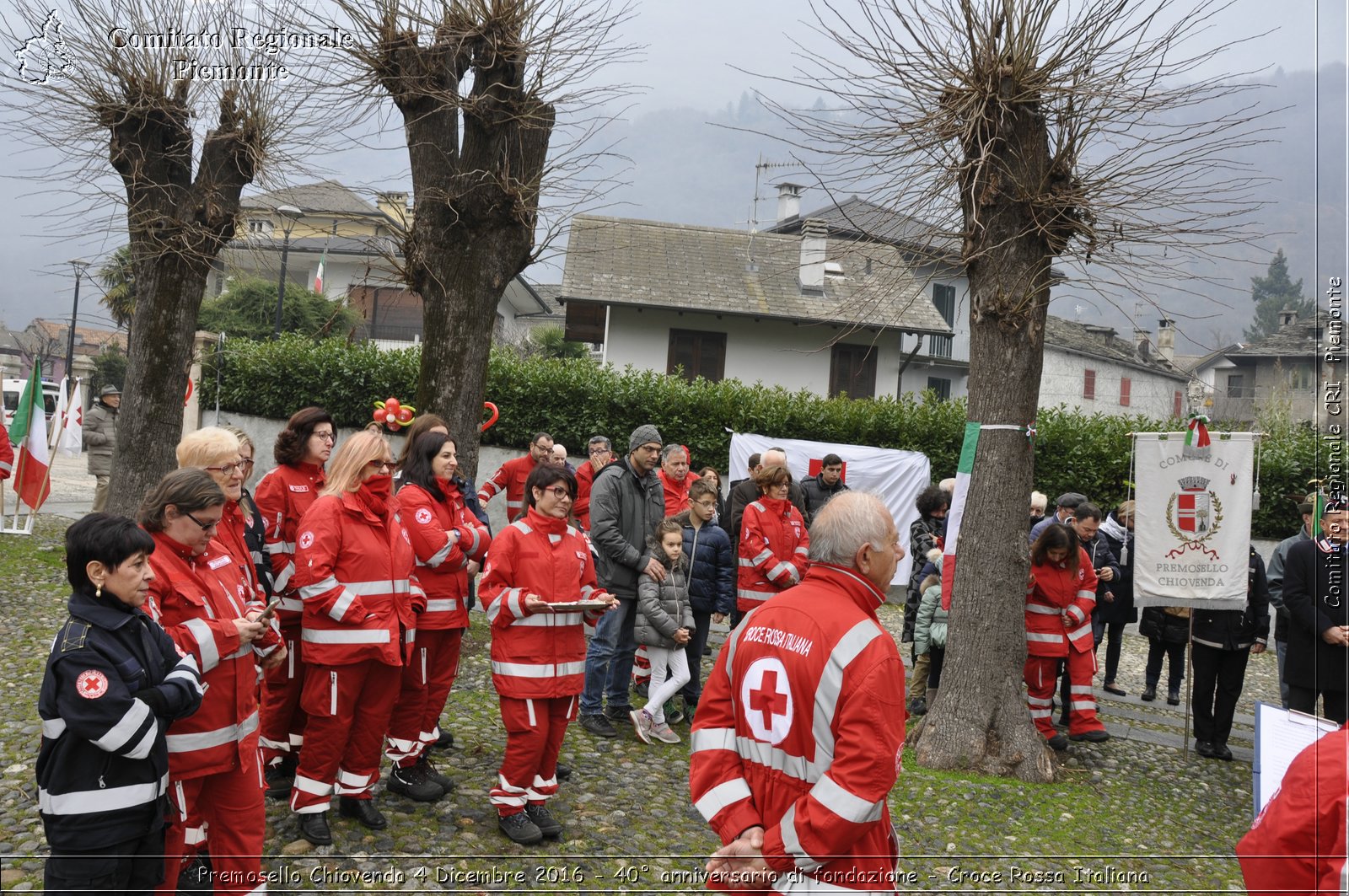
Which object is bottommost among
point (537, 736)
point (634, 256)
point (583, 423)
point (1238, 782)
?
point (1238, 782)

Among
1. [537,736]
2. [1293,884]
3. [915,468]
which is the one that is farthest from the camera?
[915,468]

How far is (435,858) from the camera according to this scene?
16.4 feet

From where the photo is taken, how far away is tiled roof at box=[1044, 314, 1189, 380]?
147ft

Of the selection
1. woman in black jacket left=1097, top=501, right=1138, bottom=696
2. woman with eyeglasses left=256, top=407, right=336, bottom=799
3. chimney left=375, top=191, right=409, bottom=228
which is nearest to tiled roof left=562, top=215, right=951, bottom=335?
woman in black jacket left=1097, top=501, right=1138, bottom=696

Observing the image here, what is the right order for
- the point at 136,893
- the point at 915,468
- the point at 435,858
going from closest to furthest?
the point at 136,893 → the point at 435,858 → the point at 915,468

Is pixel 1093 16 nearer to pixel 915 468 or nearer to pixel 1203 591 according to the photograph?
pixel 1203 591

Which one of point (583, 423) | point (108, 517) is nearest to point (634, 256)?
point (583, 423)

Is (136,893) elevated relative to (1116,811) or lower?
elevated

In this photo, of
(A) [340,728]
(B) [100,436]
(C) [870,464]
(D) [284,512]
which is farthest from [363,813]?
(C) [870,464]

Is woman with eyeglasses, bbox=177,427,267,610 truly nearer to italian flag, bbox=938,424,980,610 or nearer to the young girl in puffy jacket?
the young girl in puffy jacket

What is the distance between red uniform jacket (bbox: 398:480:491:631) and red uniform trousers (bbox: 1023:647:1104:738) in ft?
14.9

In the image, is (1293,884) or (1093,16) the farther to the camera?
(1093,16)

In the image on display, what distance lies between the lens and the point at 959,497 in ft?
25.6

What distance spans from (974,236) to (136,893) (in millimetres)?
6569
